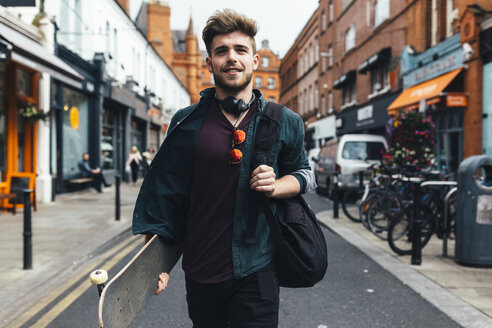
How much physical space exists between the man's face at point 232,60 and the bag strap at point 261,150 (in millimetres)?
182

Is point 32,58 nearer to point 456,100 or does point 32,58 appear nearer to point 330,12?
point 456,100

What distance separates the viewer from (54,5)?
1395cm

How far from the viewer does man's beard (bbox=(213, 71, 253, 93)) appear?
201cm

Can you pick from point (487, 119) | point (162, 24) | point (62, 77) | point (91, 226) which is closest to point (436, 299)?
point (91, 226)

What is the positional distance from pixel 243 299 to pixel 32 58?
9.63m

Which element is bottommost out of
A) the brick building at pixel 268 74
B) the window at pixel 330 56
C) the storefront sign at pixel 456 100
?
the storefront sign at pixel 456 100

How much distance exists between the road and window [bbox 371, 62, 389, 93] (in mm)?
16077

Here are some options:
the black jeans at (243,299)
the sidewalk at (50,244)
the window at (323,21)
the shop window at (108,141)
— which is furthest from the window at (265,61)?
the black jeans at (243,299)

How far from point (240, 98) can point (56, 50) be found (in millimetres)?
12902

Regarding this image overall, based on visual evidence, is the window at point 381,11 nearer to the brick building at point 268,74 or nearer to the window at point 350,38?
the window at point 350,38

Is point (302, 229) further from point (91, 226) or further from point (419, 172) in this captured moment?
point (91, 226)

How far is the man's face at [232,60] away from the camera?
6.48 feet

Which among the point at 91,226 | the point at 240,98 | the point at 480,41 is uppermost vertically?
the point at 480,41

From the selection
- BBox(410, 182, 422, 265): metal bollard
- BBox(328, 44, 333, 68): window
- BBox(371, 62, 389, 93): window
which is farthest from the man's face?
A: BBox(328, 44, 333, 68): window
